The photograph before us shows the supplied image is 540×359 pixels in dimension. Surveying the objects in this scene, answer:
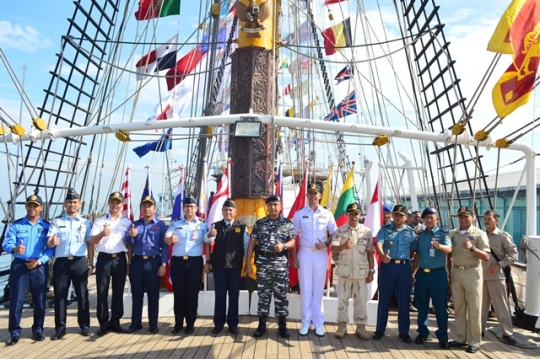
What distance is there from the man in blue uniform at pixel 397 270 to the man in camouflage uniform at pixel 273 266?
40.5 inches

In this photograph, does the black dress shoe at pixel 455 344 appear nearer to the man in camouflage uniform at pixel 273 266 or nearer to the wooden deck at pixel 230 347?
the wooden deck at pixel 230 347

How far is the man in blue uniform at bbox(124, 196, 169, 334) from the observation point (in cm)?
468

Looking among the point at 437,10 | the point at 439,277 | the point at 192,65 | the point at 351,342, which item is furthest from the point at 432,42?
the point at 192,65

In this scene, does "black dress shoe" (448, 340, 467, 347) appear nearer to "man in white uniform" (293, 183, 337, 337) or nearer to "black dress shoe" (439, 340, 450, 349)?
"black dress shoe" (439, 340, 450, 349)

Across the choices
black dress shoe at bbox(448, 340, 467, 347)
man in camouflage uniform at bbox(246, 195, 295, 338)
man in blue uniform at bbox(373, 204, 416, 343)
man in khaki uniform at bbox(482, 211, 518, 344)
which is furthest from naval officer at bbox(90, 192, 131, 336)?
man in khaki uniform at bbox(482, 211, 518, 344)

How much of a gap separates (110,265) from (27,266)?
0.83m

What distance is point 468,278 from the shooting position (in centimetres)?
429

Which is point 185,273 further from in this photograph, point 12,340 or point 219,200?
point 12,340

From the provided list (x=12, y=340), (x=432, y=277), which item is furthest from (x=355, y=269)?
(x=12, y=340)

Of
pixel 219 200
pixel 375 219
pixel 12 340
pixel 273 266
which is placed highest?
pixel 219 200

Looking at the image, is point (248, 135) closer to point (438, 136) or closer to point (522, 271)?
point (438, 136)

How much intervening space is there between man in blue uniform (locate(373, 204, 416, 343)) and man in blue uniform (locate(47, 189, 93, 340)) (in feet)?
10.7

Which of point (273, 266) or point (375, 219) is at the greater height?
point (375, 219)

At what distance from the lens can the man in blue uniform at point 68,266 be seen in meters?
4.49
